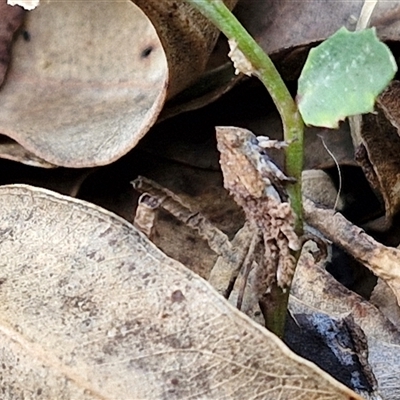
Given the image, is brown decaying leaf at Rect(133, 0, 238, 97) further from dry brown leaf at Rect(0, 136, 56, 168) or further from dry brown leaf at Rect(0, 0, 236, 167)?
dry brown leaf at Rect(0, 136, 56, 168)

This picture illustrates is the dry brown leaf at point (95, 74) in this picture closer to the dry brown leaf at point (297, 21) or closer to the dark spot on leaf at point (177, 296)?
the dry brown leaf at point (297, 21)

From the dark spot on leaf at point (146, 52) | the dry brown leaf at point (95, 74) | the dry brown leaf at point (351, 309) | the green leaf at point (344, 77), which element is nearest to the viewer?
the green leaf at point (344, 77)

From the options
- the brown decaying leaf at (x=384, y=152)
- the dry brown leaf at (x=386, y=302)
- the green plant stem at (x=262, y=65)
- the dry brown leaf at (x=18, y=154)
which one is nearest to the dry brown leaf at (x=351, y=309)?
the dry brown leaf at (x=386, y=302)

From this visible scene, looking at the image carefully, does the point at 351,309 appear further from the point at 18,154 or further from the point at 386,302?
the point at 18,154

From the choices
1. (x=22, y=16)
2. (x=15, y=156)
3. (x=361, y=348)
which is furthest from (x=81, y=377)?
(x=22, y=16)

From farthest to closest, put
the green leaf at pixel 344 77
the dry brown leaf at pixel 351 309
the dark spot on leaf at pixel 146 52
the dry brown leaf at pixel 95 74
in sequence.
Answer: the dark spot on leaf at pixel 146 52 < the dry brown leaf at pixel 95 74 < the dry brown leaf at pixel 351 309 < the green leaf at pixel 344 77

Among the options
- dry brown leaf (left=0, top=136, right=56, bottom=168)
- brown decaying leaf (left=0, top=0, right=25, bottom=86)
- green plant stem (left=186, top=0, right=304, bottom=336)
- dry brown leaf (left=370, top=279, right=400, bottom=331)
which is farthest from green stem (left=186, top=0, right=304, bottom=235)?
brown decaying leaf (left=0, top=0, right=25, bottom=86)
